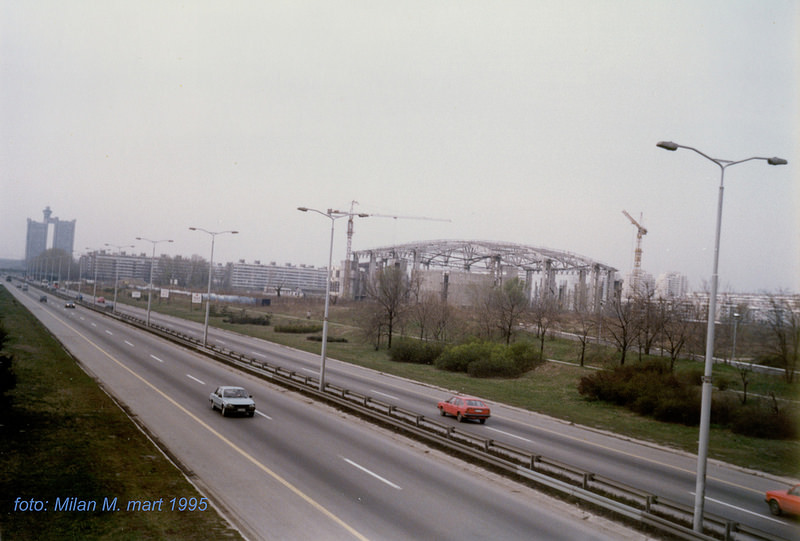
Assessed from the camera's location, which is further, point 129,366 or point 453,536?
point 129,366

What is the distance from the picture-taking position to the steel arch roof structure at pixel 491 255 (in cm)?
10369

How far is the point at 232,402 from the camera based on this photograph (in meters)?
24.1

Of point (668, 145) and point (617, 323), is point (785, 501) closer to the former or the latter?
point (668, 145)

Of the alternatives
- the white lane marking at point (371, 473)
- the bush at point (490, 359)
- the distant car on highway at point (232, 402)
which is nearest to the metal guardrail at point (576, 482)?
the white lane marking at point (371, 473)

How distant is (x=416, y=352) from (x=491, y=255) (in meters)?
56.5

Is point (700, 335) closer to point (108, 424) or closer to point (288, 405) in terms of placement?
point (288, 405)

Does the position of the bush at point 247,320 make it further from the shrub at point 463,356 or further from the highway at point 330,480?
the highway at point 330,480

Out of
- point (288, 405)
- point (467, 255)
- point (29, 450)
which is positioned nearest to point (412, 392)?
point (288, 405)

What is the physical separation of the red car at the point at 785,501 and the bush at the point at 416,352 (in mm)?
39804

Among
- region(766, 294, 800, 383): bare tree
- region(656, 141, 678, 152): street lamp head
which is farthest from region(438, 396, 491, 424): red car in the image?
region(766, 294, 800, 383): bare tree

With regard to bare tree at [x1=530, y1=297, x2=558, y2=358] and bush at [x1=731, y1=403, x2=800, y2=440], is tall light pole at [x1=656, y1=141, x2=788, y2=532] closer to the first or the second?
bush at [x1=731, y1=403, x2=800, y2=440]

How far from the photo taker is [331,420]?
2478 centimetres

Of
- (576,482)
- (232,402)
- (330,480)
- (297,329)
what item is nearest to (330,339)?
(297,329)

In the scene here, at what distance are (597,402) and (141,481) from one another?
28.8m
